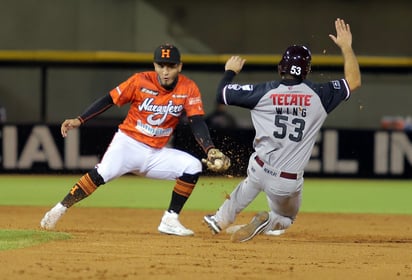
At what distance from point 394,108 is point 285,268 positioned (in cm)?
1358

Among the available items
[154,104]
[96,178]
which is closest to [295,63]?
[154,104]

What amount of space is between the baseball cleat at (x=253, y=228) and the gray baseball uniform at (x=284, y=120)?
20 centimetres

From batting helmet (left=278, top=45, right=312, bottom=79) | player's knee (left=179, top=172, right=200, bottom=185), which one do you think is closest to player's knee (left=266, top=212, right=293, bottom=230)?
player's knee (left=179, top=172, right=200, bottom=185)

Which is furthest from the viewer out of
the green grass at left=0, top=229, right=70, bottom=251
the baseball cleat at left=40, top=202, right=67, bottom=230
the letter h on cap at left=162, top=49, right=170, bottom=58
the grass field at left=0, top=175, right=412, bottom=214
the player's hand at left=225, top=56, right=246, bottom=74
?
the grass field at left=0, top=175, right=412, bottom=214

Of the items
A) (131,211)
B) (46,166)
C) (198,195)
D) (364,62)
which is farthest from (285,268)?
(364,62)

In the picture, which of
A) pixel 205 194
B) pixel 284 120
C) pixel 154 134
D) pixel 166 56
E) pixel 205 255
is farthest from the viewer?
pixel 205 194

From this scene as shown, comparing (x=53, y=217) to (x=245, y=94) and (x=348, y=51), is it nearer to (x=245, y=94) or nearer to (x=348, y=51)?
(x=245, y=94)

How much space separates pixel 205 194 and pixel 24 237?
22.1 feet

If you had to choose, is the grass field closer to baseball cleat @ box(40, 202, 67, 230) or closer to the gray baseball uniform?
baseball cleat @ box(40, 202, 67, 230)

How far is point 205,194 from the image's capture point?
49.4 feet

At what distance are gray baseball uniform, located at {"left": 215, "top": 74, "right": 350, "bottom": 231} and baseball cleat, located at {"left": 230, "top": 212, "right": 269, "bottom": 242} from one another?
0.20 metres

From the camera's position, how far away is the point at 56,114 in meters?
20.0

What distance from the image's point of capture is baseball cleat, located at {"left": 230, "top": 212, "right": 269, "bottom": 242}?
8.31 m

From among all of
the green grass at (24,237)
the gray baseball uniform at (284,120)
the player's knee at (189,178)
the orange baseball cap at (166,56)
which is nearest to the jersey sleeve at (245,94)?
the gray baseball uniform at (284,120)
